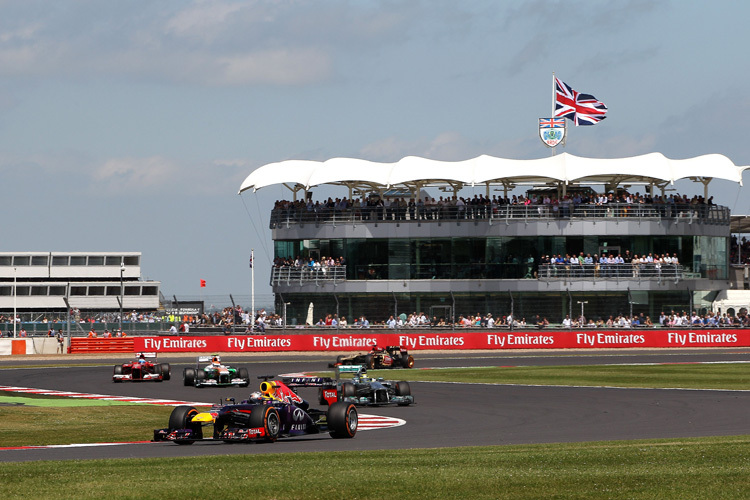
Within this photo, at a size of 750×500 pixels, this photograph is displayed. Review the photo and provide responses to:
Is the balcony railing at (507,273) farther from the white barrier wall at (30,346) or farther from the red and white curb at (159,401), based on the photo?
the red and white curb at (159,401)

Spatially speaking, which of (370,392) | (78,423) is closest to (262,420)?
(78,423)

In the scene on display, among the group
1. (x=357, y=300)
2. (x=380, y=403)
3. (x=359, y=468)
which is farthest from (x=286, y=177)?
(x=359, y=468)

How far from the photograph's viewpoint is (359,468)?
13.2 metres

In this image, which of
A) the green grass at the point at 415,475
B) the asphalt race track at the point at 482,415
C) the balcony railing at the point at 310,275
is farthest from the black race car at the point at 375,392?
the balcony railing at the point at 310,275

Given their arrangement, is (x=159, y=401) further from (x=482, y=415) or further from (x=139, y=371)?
(x=482, y=415)

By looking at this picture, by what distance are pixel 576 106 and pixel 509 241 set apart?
10.1 metres

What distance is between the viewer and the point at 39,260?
449ft

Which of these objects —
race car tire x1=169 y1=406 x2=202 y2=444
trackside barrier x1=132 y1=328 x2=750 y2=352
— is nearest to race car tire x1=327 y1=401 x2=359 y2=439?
race car tire x1=169 y1=406 x2=202 y2=444

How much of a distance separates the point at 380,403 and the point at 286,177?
45.1 metres

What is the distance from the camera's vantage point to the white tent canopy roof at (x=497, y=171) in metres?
64.6

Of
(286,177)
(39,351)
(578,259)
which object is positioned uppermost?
(286,177)

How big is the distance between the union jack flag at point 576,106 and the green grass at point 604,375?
92.2ft

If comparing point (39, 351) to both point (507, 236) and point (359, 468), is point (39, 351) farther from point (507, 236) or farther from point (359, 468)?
point (359, 468)

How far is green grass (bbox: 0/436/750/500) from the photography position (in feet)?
36.4
